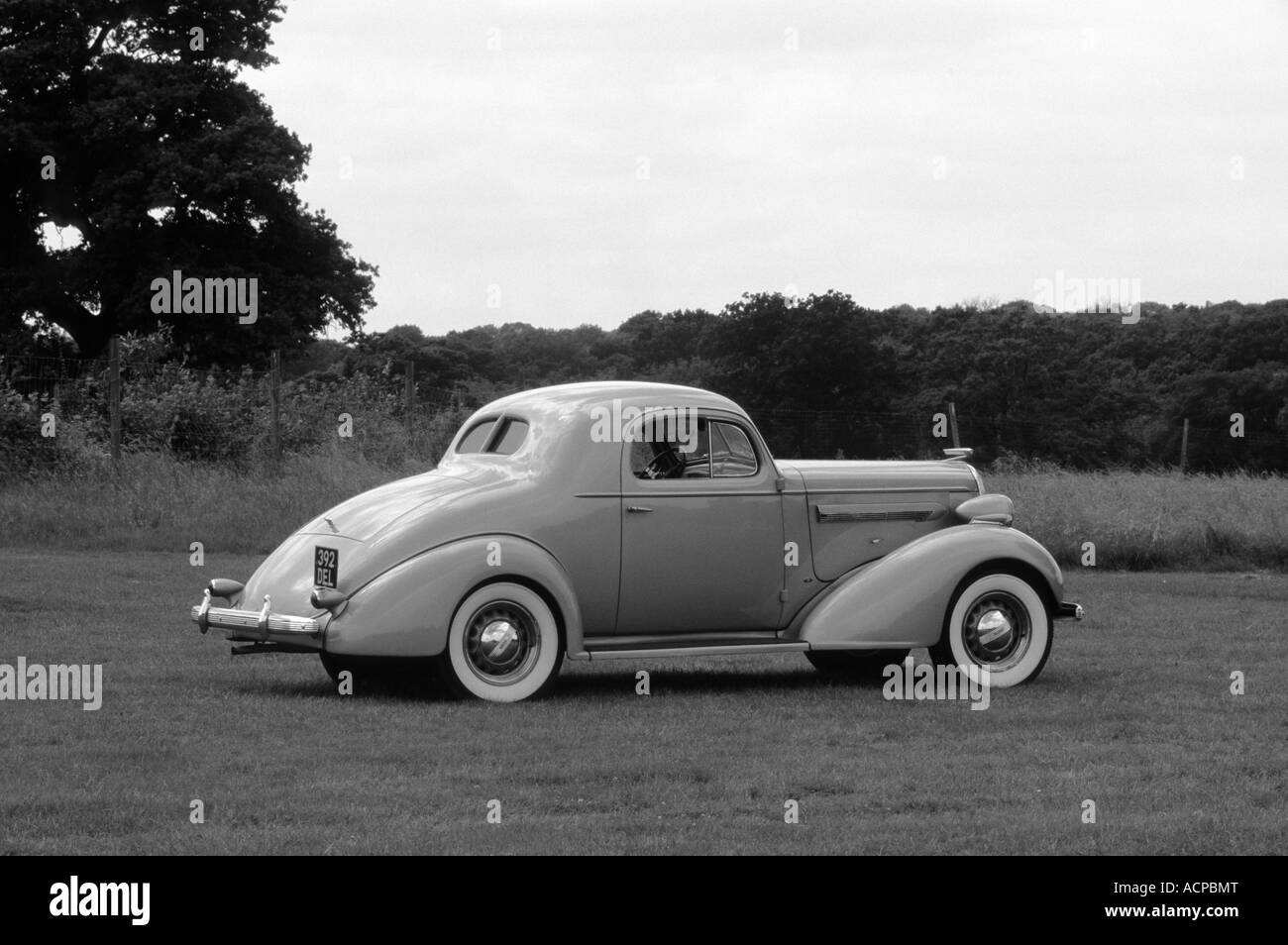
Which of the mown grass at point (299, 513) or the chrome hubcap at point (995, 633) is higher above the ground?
the mown grass at point (299, 513)

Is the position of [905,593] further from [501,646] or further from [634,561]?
[501,646]

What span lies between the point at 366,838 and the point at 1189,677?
22.1ft

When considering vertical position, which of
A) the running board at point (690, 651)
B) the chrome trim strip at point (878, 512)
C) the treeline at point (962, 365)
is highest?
the treeline at point (962, 365)

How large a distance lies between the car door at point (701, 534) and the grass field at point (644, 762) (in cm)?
50

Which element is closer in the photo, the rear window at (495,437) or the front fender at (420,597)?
the front fender at (420,597)

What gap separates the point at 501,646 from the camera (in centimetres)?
962

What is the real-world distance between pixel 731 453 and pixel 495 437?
1521 millimetres

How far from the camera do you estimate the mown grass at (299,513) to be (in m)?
21.1

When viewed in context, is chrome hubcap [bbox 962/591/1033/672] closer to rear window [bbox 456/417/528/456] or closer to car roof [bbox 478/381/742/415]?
car roof [bbox 478/381/742/415]

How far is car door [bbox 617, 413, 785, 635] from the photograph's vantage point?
1016cm
